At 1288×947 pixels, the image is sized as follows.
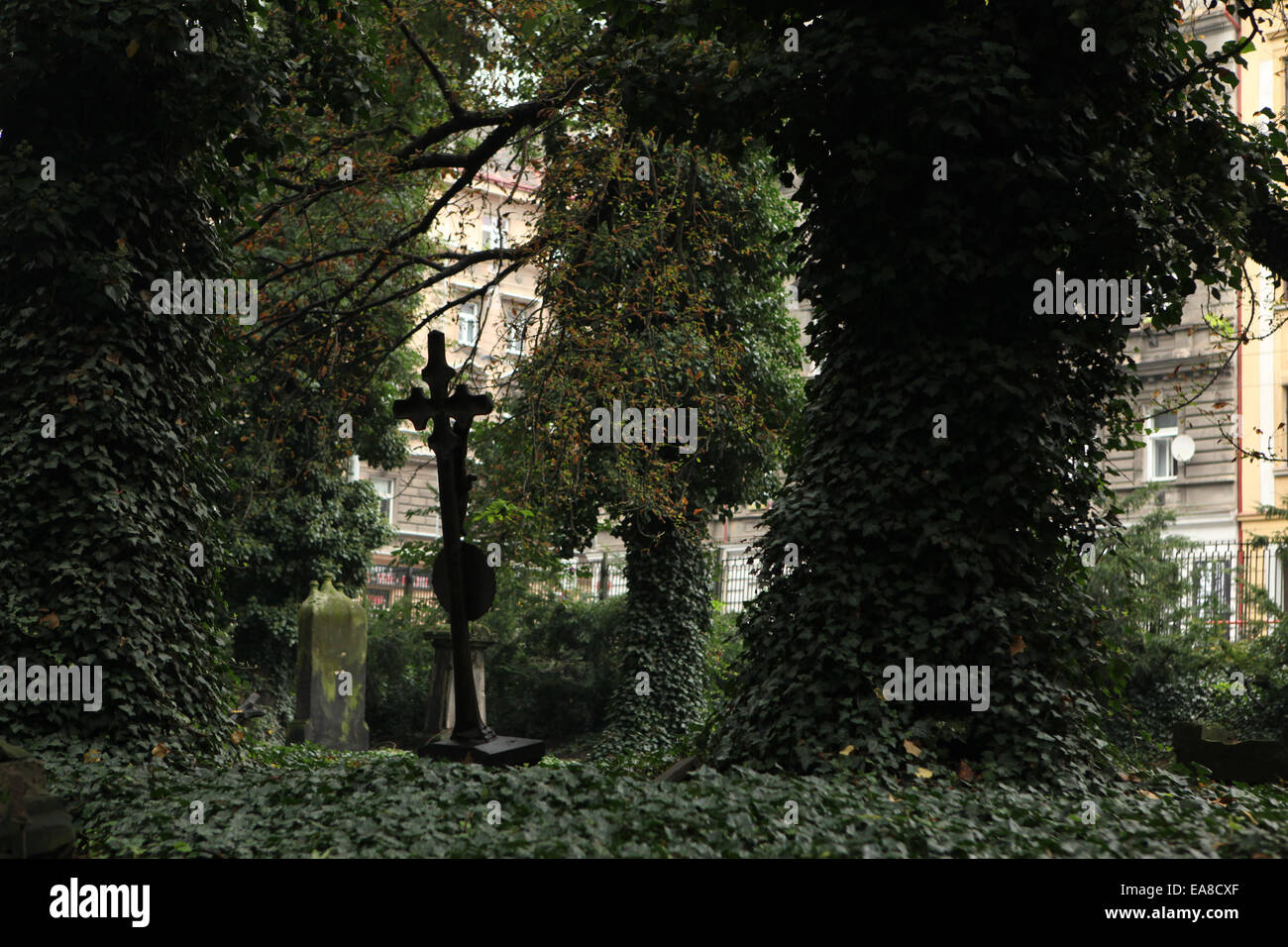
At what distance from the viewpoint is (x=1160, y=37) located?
7.42 metres

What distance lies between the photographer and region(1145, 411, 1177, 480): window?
27.0m

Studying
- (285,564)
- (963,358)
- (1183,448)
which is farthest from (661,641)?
(1183,448)

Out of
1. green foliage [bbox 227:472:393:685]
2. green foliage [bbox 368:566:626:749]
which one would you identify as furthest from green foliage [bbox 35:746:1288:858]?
green foliage [bbox 368:566:626:749]

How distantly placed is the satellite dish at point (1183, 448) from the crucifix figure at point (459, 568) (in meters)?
22.7

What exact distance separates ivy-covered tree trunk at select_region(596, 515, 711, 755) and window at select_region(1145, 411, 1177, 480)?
46.0ft

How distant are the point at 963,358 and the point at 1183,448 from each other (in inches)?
848

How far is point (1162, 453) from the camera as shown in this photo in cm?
2722

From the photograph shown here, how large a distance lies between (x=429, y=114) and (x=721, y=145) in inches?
336

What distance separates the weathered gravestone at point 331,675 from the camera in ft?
57.5

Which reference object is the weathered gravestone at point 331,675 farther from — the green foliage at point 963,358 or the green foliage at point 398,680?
the green foliage at point 963,358

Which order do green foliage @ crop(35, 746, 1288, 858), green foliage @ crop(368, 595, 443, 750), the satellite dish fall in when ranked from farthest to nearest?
the satellite dish → green foliage @ crop(368, 595, 443, 750) → green foliage @ crop(35, 746, 1288, 858)

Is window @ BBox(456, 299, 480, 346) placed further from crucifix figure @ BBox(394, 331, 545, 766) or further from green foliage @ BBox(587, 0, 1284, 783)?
green foliage @ BBox(587, 0, 1284, 783)

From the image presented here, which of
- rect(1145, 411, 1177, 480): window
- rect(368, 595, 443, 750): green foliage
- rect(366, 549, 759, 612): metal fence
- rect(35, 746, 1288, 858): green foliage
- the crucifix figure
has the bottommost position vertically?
rect(368, 595, 443, 750): green foliage

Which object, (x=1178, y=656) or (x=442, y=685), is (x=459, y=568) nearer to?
(x=442, y=685)
